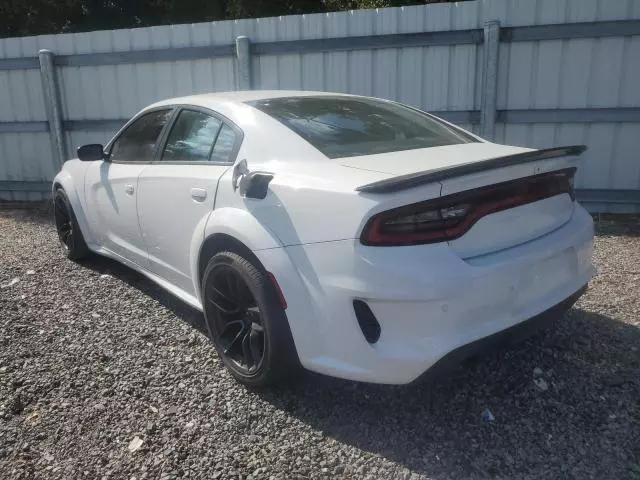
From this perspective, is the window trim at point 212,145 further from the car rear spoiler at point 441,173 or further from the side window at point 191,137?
the car rear spoiler at point 441,173

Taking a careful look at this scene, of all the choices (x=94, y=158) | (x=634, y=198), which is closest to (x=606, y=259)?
(x=634, y=198)

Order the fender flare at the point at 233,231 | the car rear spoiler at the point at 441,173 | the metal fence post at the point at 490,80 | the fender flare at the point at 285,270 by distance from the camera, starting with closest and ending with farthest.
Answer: the car rear spoiler at the point at 441,173, the fender flare at the point at 285,270, the fender flare at the point at 233,231, the metal fence post at the point at 490,80

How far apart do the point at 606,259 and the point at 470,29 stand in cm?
286

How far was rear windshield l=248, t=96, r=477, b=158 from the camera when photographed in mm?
2885

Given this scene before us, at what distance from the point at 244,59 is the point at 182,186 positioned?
13.0 ft

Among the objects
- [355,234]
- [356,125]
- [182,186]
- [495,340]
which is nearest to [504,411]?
[495,340]

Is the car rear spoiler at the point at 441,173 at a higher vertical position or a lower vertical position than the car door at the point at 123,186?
higher

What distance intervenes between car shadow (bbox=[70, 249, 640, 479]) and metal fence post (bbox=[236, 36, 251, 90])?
4773 millimetres

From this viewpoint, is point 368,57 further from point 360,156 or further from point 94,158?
point 360,156

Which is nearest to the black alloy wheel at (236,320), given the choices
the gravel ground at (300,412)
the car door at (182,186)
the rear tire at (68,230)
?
the gravel ground at (300,412)

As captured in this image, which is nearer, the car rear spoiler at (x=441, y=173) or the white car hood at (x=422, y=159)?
the car rear spoiler at (x=441, y=173)

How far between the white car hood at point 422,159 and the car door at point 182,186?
2.53ft

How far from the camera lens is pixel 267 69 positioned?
22.4 ft

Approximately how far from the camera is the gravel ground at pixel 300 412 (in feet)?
7.64
